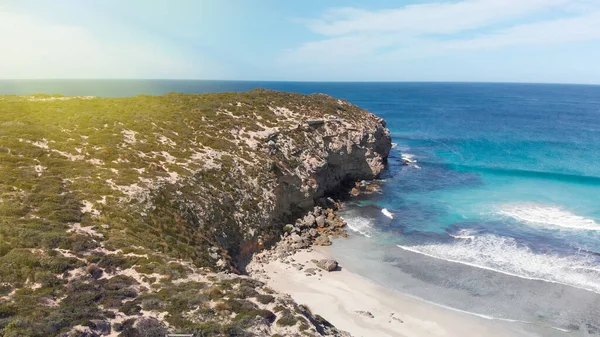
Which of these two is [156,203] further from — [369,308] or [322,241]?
[369,308]

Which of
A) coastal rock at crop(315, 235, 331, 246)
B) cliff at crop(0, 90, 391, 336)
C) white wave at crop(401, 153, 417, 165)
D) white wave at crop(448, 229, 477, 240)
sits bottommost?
white wave at crop(448, 229, 477, 240)

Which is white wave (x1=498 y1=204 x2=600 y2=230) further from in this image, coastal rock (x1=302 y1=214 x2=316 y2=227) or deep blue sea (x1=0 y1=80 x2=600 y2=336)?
coastal rock (x1=302 y1=214 x2=316 y2=227)

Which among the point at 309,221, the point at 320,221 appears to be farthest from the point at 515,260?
the point at 309,221

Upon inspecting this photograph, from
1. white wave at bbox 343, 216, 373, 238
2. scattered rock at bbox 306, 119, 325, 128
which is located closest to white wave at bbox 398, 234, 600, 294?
white wave at bbox 343, 216, 373, 238

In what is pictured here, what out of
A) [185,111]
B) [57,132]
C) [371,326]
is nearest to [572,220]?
[371,326]

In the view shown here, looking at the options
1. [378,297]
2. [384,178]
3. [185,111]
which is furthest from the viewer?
[384,178]

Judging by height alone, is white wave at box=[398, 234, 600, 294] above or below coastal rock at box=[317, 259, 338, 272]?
below

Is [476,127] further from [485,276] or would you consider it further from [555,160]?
[485,276]
